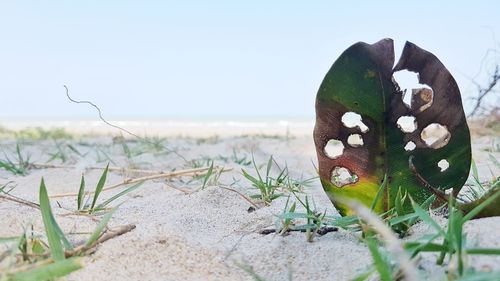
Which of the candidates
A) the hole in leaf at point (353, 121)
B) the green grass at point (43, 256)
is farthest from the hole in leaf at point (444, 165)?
the green grass at point (43, 256)

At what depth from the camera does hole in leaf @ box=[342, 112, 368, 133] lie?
37.6 inches

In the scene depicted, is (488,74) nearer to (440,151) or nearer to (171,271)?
(440,151)

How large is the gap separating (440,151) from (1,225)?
0.78 m

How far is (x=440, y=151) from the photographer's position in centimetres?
96

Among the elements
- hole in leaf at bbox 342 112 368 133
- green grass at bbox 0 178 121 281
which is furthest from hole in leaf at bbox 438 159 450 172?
green grass at bbox 0 178 121 281

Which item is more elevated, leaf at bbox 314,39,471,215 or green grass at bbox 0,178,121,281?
leaf at bbox 314,39,471,215

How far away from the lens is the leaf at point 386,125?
36.1 inches

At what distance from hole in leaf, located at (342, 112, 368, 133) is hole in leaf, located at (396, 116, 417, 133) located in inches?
2.3

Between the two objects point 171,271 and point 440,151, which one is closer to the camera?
point 171,271

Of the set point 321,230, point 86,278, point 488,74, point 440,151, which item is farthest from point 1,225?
point 488,74

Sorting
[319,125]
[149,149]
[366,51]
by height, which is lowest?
[149,149]

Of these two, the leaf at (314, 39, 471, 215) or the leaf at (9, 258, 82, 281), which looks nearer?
the leaf at (9, 258, 82, 281)

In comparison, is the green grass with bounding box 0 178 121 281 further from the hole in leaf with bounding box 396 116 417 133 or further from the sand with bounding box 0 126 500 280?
the hole in leaf with bounding box 396 116 417 133

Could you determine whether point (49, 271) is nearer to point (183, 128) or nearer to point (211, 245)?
point (211, 245)
